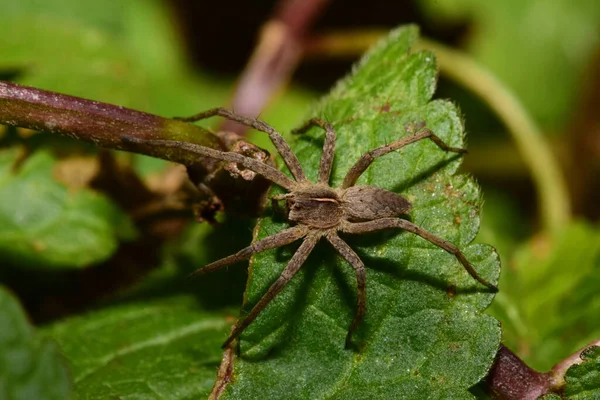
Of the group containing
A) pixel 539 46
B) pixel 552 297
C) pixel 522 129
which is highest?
pixel 539 46

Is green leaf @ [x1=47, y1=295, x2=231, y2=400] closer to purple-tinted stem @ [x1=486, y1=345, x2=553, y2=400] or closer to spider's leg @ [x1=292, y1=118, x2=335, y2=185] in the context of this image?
spider's leg @ [x1=292, y1=118, x2=335, y2=185]

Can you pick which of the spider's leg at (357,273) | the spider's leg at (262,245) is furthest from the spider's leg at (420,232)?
the spider's leg at (262,245)

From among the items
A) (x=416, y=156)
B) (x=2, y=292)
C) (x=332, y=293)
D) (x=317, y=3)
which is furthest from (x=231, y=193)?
(x=317, y=3)

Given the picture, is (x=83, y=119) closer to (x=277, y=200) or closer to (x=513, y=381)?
(x=277, y=200)

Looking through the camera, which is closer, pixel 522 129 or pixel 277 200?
pixel 277 200

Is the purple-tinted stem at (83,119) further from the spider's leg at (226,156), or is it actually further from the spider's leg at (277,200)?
the spider's leg at (277,200)

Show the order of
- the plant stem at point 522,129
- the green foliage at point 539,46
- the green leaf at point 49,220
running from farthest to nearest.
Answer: the green foliage at point 539,46
the plant stem at point 522,129
the green leaf at point 49,220

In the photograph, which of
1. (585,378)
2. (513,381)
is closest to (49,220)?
(513,381)

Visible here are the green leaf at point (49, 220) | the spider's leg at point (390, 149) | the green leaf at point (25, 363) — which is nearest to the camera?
the green leaf at point (25, 363)
